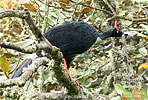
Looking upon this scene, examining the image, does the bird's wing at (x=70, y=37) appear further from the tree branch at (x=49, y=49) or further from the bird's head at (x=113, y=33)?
the tree branch at (x=49, y=49)

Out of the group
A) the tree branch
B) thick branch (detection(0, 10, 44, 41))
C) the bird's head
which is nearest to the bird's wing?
the bird's head

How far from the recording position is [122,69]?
255 cm

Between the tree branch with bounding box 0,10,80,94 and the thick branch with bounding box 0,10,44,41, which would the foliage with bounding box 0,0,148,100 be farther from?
the thick branch with bounding box 0,10,44,41

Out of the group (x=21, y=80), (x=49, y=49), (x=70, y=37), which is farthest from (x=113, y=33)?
(x=21, y=80)

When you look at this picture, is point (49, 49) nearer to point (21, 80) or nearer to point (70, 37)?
point (21, 80)

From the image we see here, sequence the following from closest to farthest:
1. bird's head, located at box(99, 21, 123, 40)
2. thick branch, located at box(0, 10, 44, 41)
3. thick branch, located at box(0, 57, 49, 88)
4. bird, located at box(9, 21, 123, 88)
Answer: thick branch, located at box(0, 10, 44, 41) < thick branch, located at box(0, 57, 49, 88) < bird, located at box(9, 21, 123, 88) < bird's head, located at box(99, 21, 123, 40)

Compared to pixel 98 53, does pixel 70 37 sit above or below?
above

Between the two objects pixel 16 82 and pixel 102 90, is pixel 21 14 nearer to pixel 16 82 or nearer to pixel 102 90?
pixel 16 82

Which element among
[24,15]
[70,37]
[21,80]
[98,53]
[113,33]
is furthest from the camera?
[98,53]

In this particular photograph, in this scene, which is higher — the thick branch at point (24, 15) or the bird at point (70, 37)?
the thick branch at point (24, 15)

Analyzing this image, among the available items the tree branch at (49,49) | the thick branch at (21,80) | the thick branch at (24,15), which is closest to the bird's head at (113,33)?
the tree branch at (49,49)

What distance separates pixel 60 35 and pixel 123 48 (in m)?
0.75

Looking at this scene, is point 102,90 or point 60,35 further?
point 102,90

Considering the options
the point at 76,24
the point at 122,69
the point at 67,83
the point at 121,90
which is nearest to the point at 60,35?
the point at 76,24
